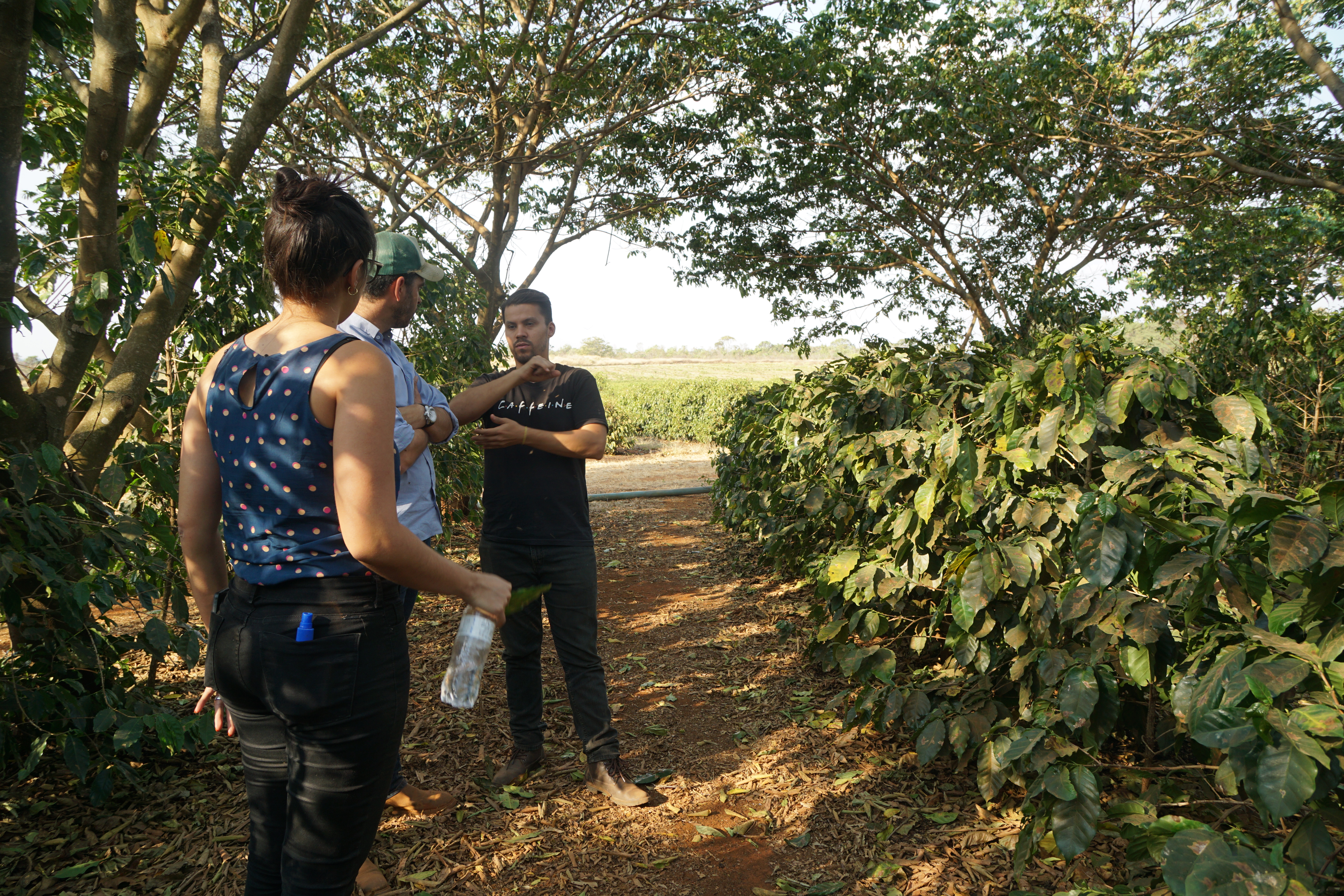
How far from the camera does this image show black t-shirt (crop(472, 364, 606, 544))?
10.6 feet

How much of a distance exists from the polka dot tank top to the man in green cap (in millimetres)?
772

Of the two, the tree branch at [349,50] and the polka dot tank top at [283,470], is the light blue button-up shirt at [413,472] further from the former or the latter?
the tree branch at [349,50]

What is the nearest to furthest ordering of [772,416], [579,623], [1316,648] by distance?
[1316,648] → [579,623] → [772,416]

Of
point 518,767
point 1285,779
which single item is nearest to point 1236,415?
point 1285,779

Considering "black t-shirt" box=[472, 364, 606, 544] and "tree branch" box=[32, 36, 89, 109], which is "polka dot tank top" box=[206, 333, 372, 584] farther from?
"tree branch" box=[32, 36, 89, 109]

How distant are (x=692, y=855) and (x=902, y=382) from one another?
93.1 inches

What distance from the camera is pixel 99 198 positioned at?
3.22 meters

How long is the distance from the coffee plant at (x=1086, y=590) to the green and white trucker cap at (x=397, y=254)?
6.50 feet

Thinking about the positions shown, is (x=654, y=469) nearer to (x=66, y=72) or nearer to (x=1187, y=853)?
(x=66, y=72)

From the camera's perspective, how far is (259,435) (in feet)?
5.24

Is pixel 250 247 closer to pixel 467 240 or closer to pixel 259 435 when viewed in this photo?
pixel 259 435

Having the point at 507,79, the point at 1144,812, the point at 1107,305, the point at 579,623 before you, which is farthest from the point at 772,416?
the point at 1107,305

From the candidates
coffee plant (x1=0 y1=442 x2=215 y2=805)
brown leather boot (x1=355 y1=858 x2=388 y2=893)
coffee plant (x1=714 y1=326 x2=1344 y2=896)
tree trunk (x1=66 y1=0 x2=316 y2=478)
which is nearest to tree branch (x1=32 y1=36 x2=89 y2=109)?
tree trunk (x1=66 y1=0 x2=316 y2=478)

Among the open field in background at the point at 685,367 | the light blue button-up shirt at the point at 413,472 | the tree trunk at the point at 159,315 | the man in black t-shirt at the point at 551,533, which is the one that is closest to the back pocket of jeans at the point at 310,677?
the light blue button-up shirt at the point at 413,472
